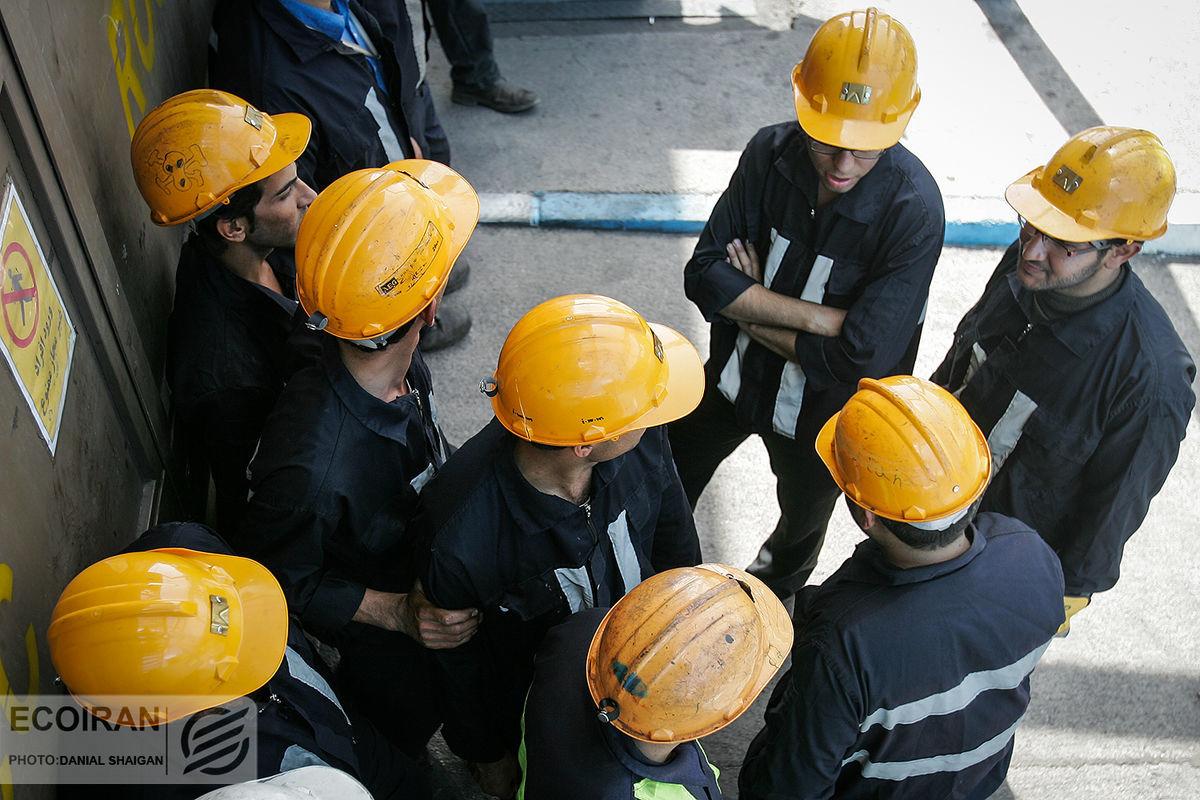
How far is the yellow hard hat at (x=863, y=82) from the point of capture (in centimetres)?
267

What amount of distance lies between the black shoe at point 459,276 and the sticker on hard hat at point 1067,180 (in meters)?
3.17

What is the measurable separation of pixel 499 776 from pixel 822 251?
2.00m

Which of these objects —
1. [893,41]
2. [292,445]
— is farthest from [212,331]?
[893,41]

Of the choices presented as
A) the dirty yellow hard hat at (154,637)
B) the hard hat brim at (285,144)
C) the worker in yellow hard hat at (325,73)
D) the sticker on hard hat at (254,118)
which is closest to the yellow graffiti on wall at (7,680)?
the dirty yellow hard hat at (154,637)

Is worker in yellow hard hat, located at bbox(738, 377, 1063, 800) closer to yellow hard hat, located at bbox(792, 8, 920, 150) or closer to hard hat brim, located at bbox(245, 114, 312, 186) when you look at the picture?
yellow hard hat, located at bbox(792, 8, 920, 150)

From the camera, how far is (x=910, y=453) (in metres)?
2.12

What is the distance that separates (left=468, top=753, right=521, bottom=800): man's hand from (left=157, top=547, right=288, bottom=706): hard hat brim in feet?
3.53

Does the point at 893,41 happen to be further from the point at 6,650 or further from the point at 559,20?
the point at 559,20

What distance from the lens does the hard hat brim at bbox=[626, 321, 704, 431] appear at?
2248 mm

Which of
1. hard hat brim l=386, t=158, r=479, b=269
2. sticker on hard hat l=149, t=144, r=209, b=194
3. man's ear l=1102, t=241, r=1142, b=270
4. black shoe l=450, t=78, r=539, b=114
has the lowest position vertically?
black shoe l=450, t=78, r=539, b=114

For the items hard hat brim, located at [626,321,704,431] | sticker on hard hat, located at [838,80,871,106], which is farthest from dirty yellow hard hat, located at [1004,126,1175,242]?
hard hat brim, located at [626,321,704,431]

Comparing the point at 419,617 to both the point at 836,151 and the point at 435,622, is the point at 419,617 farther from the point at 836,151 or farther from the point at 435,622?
the point at 836,151

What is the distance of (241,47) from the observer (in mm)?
3359

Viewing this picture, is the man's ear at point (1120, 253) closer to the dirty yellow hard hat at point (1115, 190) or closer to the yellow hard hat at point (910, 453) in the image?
the dirty yellow hard hat at point (1115, 190)
